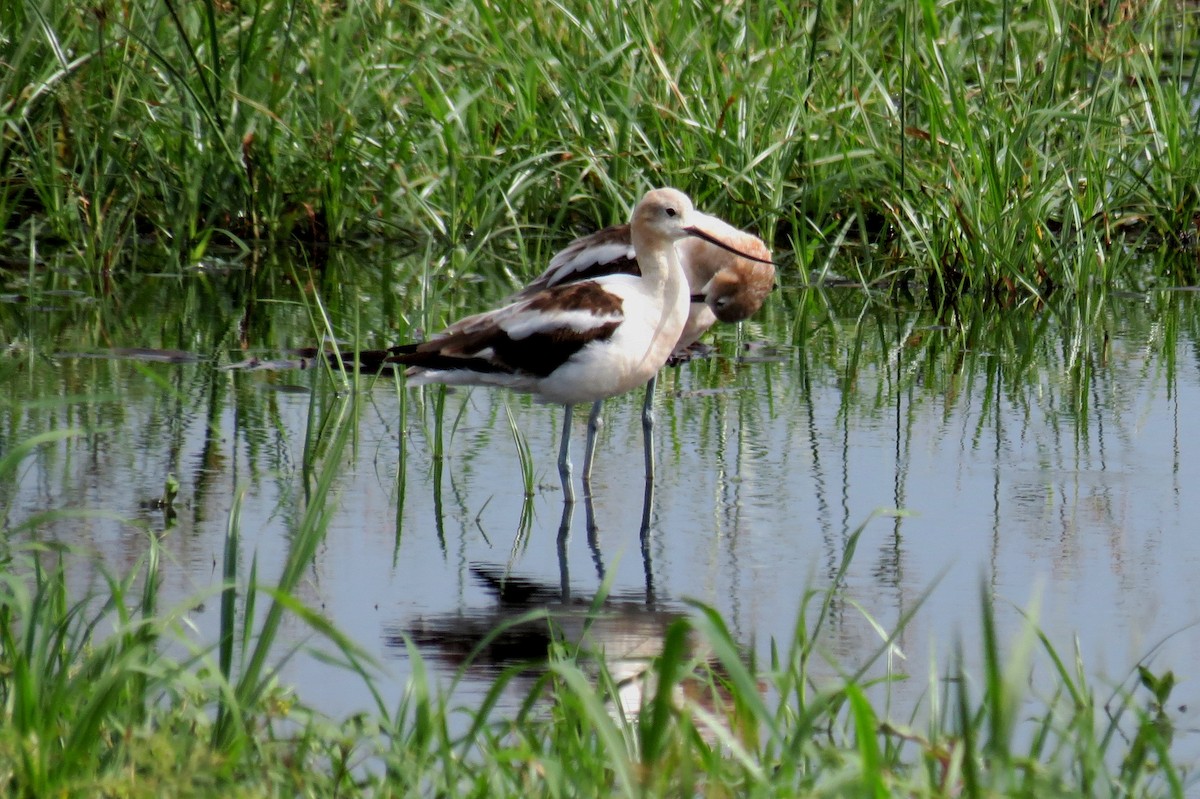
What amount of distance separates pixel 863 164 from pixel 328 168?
267 cm

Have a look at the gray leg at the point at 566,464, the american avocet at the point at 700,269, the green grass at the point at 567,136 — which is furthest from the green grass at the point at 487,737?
the green grass at the point at 567,136

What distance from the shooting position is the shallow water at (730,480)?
16.1 ft

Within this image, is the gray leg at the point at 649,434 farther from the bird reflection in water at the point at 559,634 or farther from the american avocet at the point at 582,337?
the bird reflection in water at the point at 559,634

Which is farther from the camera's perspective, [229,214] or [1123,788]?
[229,214]

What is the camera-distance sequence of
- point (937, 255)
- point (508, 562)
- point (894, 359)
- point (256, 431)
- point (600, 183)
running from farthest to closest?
point (600, 183)
point (937, 255)
point (894, 359)
point (256, 431)
point (508, 562)

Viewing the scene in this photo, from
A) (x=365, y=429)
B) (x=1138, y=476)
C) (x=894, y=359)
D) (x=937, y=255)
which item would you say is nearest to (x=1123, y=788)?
(x=1138, y=476)

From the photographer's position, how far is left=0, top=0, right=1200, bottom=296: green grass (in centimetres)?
898

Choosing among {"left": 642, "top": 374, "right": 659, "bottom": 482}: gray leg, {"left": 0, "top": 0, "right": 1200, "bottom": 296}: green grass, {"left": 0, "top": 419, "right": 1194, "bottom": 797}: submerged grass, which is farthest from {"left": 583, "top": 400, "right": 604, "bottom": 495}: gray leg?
{"left": 0, "top": 0, "right": 1200, "bottom": 296}: green grass

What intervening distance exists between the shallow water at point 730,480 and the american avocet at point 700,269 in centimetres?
30

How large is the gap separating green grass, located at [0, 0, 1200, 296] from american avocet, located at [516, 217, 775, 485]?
1.24m

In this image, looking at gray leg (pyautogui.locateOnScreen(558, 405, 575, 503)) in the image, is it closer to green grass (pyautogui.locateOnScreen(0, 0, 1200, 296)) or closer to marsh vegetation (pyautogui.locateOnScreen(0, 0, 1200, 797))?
marsh vegetation (pyautogui.locateOnScreen(0, 0, 1200, 797))

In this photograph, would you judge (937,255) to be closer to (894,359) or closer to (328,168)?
(894,359)

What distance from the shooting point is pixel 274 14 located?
30.8 ft

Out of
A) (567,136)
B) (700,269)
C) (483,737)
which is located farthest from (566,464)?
(567,136)
